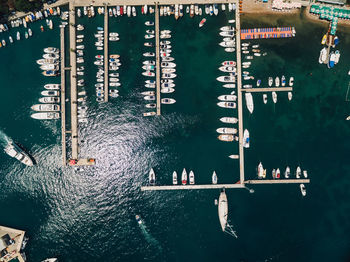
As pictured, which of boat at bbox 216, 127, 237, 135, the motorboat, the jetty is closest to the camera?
boat at bbox 216, 127, 237, 135

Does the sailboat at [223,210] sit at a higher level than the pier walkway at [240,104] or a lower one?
lower

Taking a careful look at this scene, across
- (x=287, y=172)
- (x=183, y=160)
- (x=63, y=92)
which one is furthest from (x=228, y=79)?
(x=63, y=92)

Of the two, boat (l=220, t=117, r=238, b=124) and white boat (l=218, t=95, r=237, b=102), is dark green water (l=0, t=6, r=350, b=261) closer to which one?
white boat (l=218, t=95, r=237, b=102)

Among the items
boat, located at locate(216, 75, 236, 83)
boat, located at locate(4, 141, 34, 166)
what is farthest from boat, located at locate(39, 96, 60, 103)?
boat, located at locate(216, 75, 236, 83)

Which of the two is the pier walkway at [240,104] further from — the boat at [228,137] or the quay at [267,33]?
the quay at [267,33]

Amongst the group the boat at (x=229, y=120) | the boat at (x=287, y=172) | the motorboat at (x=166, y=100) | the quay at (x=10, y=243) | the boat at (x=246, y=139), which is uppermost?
the motorboat at (x=166, y=100)

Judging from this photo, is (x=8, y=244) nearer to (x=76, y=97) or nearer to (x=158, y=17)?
(x=76, y=97)

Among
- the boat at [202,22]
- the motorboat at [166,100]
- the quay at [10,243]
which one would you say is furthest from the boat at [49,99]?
the boat at [202,22]
